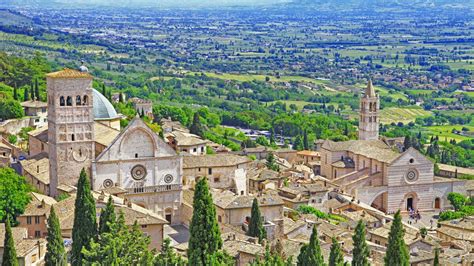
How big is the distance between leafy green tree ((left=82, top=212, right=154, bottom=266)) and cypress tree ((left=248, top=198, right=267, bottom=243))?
951 cm

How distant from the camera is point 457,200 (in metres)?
63.1

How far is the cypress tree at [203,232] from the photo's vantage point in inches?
1462

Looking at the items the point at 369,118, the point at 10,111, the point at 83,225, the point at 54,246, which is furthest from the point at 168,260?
the point at 369,118

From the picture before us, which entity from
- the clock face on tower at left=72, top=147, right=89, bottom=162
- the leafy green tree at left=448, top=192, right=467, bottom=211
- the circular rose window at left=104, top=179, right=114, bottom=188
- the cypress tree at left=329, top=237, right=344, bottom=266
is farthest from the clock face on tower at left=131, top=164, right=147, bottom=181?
the leafy green tree at left=448, top=192, right=467, bottom=211

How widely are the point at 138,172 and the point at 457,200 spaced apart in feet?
71.8

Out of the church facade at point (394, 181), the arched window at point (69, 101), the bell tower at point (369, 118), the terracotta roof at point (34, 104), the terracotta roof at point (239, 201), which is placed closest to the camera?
the terracotta roof at point (239, 201)

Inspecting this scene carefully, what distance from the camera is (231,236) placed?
4416 centimetres

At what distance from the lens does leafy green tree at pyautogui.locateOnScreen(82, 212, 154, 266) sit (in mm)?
35188

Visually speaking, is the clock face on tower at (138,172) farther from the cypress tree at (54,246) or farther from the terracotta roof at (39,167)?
the cypress tree at (54,246)

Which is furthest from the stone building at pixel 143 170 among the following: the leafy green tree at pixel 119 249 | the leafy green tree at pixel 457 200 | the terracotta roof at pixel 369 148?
the leafy green tree at pixel 457 200

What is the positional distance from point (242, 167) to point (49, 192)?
11.0m

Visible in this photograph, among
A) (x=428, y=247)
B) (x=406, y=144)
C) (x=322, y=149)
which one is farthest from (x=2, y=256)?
(x=406, y=144)

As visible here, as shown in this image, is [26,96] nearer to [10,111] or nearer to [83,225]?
[10,111]

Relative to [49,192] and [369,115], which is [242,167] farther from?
[369,115]
